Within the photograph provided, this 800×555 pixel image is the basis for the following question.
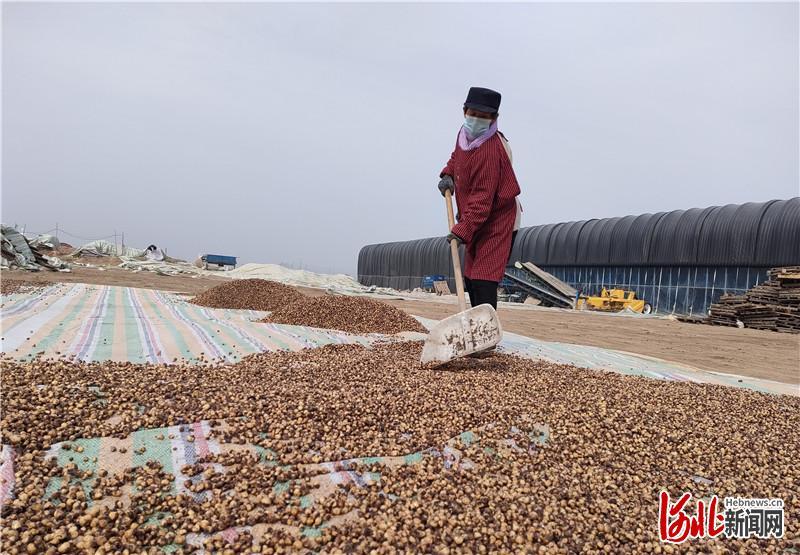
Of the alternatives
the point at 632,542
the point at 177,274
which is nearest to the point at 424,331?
the point at 632,542

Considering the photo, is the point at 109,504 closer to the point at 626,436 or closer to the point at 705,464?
the point at 626,436

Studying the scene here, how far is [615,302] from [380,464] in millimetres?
17127

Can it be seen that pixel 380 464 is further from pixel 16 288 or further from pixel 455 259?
pixel 16 288

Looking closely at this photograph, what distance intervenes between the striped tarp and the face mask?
1.64 meters

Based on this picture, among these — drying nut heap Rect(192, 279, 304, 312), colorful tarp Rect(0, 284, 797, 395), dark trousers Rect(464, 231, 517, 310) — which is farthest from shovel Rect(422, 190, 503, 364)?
drying nut heap Rect(192, 279, 304, 312)

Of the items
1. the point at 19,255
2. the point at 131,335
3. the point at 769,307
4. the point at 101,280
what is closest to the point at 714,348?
the point at 769,307

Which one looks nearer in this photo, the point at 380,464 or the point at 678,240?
the point at 380,464

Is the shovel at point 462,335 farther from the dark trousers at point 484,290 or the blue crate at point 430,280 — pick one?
the blue crate at point 430,280

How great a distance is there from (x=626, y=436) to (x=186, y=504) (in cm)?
154

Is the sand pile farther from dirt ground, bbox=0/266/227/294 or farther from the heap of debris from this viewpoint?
the heap of debris

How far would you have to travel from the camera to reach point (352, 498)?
1318 millimetres

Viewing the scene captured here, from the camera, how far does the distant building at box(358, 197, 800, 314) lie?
46.7 ft

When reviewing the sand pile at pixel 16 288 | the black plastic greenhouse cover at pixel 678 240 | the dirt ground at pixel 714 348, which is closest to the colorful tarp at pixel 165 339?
the dirt ground at pixel 714 348

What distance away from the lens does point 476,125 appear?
10.8 ft
